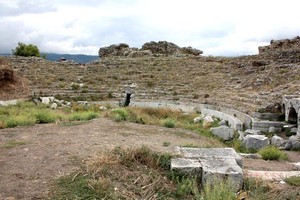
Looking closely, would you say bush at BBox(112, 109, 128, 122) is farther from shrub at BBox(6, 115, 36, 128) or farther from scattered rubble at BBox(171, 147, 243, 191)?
scattered rubble at BBox(171, 147, 243, 191)

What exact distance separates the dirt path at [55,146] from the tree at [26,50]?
35.0 metres

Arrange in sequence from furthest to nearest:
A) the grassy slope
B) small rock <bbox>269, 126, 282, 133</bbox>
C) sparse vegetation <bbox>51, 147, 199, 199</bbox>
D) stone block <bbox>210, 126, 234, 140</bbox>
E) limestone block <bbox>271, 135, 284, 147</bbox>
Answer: the grassy slope → small rock <bbox>269, 126, 282, 133</bbox> → stone block <bbox>210, 126, 234, 140</bbox> → limestone block <bbox>271, 135, 284, 147</bbox> → sparse vegetation <bbox>51, 147, 199, 199</bbox>

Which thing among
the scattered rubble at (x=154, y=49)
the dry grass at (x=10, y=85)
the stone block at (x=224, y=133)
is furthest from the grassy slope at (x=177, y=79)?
the scattered rubble at (x=154, y=49)

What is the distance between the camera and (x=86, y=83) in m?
25.0

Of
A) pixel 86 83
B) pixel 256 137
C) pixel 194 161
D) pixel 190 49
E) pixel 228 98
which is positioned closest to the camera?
pixel 194 161

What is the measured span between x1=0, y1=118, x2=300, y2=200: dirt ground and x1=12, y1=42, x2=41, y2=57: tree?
3497 centimetres

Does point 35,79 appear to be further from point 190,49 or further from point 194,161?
point 194,161

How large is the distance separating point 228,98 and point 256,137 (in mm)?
8182

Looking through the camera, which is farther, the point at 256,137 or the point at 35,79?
the point at 35,79

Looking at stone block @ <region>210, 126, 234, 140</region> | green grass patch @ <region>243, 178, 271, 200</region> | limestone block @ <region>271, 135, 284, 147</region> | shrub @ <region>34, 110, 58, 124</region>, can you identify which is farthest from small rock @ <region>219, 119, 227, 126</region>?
green grass patch @ <region>243, 178, 271, 200</region>

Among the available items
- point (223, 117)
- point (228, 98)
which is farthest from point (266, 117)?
point (228, 98)

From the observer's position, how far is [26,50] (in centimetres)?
4453

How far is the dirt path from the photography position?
581 cm

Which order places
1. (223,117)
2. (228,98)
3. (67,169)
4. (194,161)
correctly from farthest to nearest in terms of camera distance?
(228,98)
(223,117)
(194,161)
(67,169)
